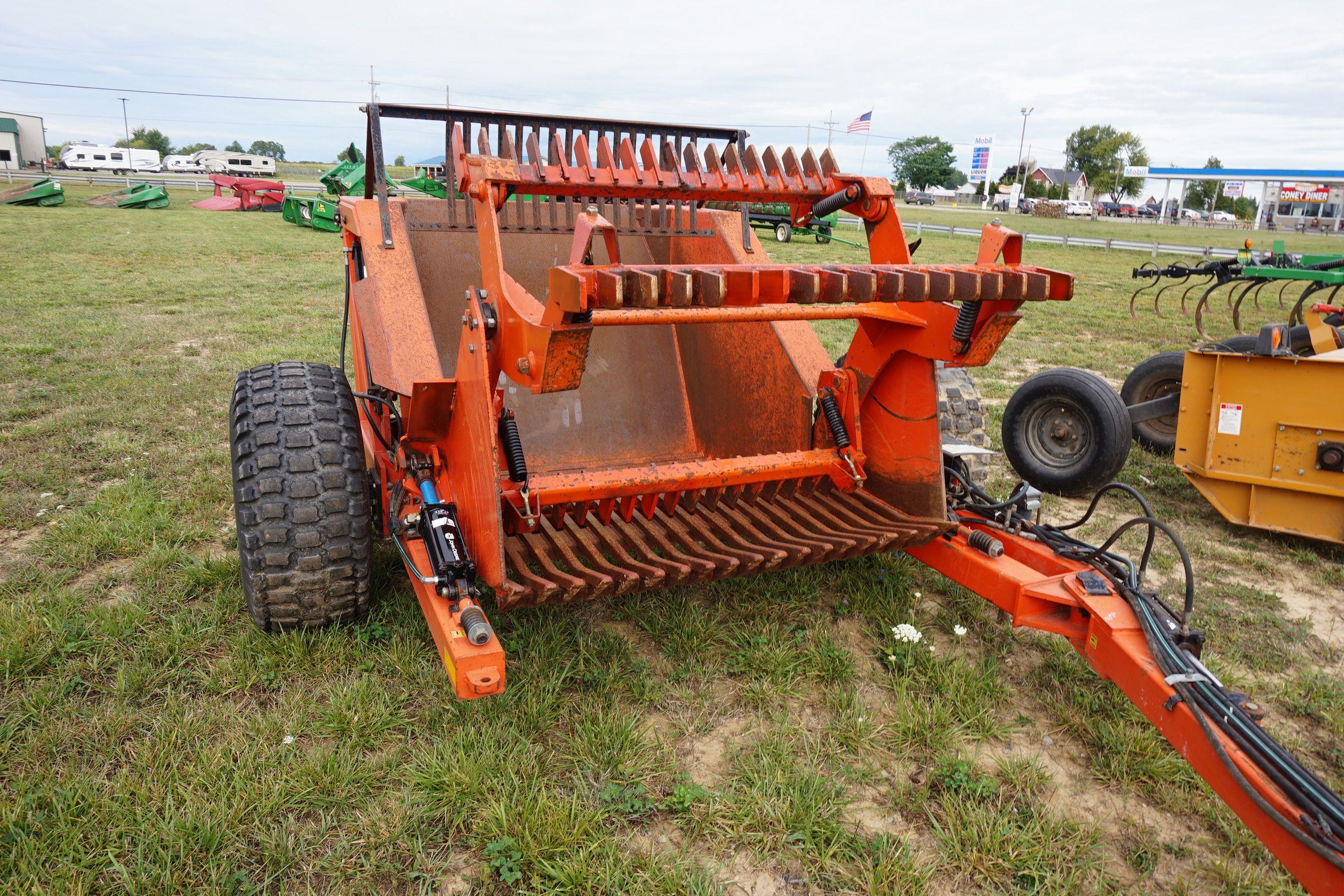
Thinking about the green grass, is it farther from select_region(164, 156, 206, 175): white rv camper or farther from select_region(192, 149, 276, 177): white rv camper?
select_region(164, 156, 206, 175): white rv camper

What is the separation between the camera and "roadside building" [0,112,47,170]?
55.8 metres

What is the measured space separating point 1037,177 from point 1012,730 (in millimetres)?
103265

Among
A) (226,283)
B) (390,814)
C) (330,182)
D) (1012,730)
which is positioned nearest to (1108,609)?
(1012,730)

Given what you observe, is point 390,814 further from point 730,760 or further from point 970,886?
point 970,886

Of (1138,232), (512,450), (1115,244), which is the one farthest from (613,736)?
(1138,232)

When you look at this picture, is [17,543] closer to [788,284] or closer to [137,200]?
[788,284]

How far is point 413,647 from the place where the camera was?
293cm

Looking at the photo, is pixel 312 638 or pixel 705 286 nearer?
pixel 705 286

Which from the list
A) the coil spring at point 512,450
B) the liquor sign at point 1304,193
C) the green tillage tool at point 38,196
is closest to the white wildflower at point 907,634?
the coil spring at point 512,450

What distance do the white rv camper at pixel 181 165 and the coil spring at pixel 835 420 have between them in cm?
7097

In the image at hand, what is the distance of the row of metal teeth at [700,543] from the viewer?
259 centimetres

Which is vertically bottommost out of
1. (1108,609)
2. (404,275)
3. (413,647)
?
(413,647)

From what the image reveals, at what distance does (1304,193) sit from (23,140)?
3843 inches

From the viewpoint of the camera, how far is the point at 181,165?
220ft
